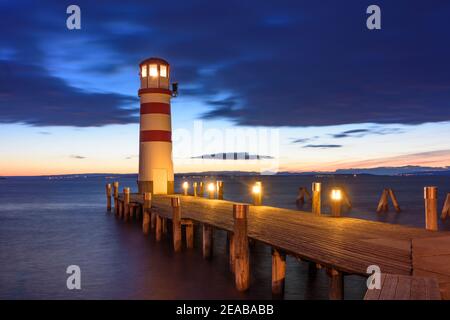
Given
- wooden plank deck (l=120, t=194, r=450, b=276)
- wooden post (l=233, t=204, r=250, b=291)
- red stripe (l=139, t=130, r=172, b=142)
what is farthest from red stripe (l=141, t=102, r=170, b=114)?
wooden post (l=233, t=204, r=250, b=291)

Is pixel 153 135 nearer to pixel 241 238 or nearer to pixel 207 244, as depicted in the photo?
pixel 207 244

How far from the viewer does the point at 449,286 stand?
627cm

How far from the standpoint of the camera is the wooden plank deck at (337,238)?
7838 millimetres

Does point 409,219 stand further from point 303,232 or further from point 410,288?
point 410,288

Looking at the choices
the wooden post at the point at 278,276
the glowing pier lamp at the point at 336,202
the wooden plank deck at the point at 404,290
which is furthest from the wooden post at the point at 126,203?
the wooden plank deck at the point at 404,290

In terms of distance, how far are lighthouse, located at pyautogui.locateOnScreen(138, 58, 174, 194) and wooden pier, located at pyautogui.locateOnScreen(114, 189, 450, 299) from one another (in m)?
11.6

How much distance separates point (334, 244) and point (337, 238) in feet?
2.45

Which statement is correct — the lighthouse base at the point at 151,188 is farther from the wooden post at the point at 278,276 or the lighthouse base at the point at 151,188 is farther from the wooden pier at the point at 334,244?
the wooden post at the point at 278,276

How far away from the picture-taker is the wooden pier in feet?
24.5

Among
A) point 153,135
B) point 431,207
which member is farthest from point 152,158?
point 431,207

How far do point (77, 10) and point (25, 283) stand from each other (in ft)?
33.0

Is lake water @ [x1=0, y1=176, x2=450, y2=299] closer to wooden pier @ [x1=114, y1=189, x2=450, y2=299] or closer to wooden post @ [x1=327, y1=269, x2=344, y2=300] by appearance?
wooden pier @ [x1=114, y1=189, x2=450, y2=299]

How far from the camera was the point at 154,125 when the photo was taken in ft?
88.9

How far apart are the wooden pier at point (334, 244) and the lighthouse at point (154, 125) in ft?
38.0
